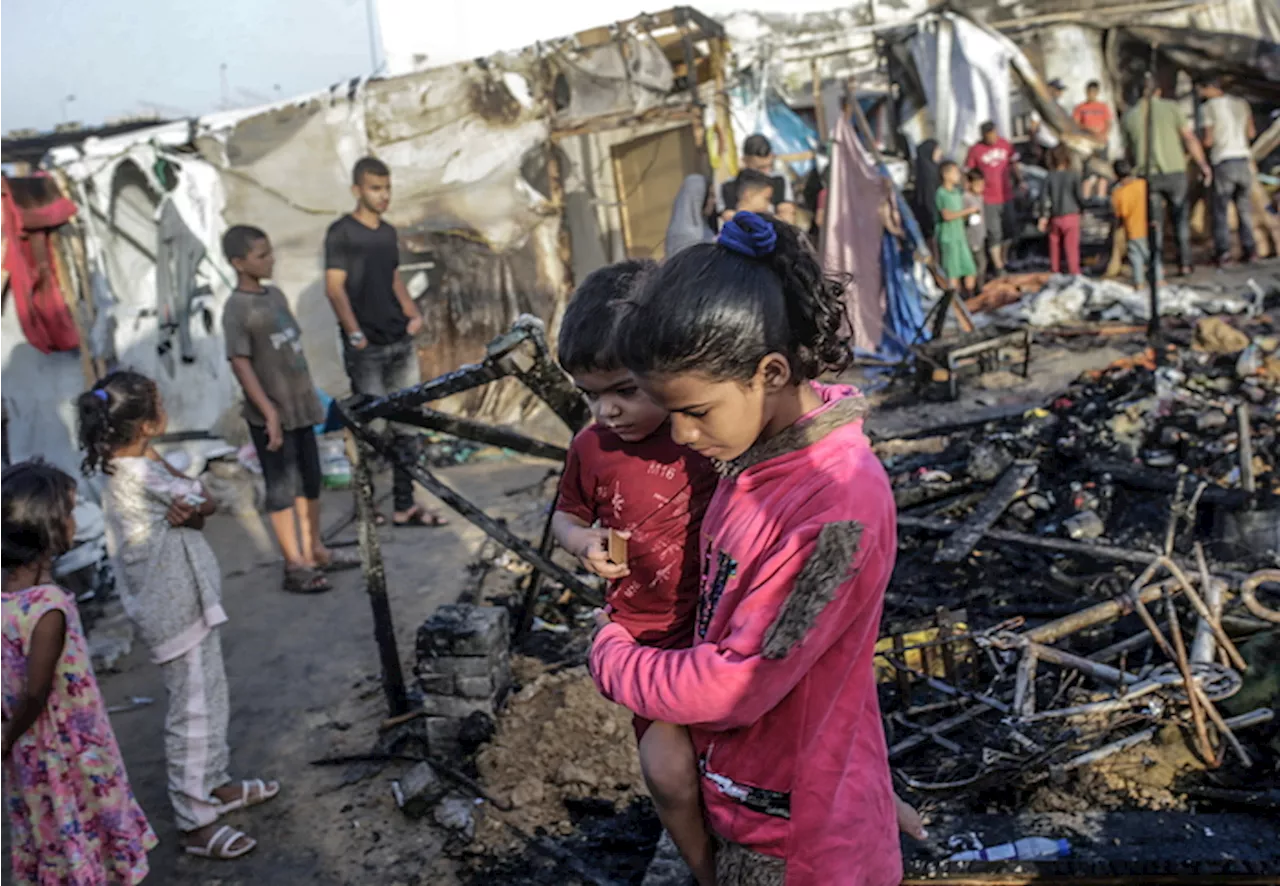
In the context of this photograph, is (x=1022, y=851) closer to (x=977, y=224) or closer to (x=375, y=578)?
(x=375, y=578)

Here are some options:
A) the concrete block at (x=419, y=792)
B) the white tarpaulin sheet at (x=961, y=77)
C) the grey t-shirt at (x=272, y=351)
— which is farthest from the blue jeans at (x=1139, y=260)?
the concrete block at (x=419, y=792)

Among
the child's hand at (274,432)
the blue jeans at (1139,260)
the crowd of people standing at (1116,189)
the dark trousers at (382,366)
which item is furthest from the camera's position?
the crowd of people standing at (1116,189)

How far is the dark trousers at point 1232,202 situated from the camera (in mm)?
12773

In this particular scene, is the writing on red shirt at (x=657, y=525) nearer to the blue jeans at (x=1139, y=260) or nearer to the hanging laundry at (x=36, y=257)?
the hanging laundry at (x=36, y=257)

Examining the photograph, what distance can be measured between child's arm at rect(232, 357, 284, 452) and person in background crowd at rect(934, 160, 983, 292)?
27.9ft

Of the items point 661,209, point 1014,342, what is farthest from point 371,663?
point 661,209

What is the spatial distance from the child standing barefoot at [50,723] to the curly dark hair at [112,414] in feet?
1.24

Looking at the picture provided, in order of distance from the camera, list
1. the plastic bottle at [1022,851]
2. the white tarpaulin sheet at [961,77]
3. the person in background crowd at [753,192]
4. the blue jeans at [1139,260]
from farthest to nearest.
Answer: the white tarpaulin sheet at [961,77] < the blue jeans at [1139,260] < the person in background crowd at [753,192] < the plastic bottle at [1022,851]

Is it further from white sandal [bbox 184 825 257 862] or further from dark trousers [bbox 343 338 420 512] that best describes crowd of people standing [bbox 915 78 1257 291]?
white sandal [bbox 184 825 257 862]

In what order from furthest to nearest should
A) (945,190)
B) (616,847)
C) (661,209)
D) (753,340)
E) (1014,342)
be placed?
(661,209) < (945,190) < (1014,342) < (616,847) < (753,340)

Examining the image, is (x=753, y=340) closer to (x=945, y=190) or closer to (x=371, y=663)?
(x=371, y=663)

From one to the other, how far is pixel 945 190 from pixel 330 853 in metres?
10.7

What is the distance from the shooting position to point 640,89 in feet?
31.7

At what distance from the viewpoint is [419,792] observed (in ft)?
11.8
